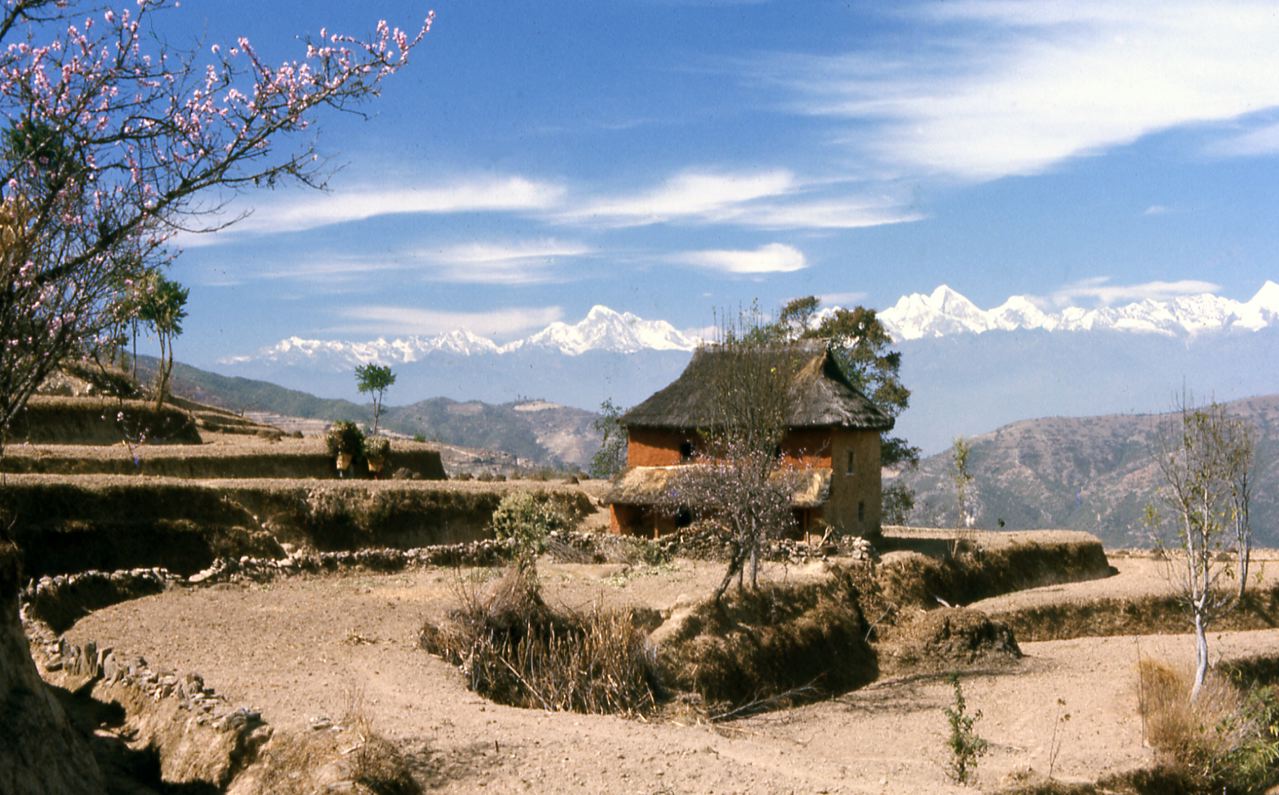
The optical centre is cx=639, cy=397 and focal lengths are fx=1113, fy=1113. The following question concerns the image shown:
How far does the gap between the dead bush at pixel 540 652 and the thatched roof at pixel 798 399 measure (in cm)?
1457

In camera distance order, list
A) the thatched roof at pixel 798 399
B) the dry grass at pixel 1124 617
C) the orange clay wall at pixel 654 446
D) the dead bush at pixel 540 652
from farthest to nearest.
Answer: the orange clay wall at pixel 654 446 → the thatched roof at pixel 798 399 → the dry grass at pixel 1124 617 → the dead bush at pixel 540 652

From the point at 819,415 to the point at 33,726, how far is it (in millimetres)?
25267

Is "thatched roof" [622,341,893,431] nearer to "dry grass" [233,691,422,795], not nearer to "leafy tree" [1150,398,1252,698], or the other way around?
"leafy tree" [1150,398,1252,698]

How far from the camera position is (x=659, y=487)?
33.4 meters

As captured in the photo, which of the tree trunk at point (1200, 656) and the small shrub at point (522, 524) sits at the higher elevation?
the small shrub at point (522, 524)

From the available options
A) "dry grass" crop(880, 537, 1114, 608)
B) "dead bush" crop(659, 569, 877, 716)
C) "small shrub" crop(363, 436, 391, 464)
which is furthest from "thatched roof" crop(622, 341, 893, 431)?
"small shrub" crop(363, 436, 391, 464)

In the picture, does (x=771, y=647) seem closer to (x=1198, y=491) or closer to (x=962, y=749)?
(x=962, y=749)

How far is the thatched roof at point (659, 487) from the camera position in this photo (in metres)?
31.4

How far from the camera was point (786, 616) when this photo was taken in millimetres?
22969

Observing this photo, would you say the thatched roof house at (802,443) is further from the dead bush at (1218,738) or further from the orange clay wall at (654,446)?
the dead bush at (1218,738)

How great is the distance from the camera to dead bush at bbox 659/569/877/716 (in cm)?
1930

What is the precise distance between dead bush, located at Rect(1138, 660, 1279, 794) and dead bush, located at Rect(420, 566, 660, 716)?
788cm

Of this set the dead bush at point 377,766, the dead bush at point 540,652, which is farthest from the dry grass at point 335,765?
the dead bush at point 540,652

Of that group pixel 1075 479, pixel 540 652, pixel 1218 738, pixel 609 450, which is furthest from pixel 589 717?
pixel 1075 479
